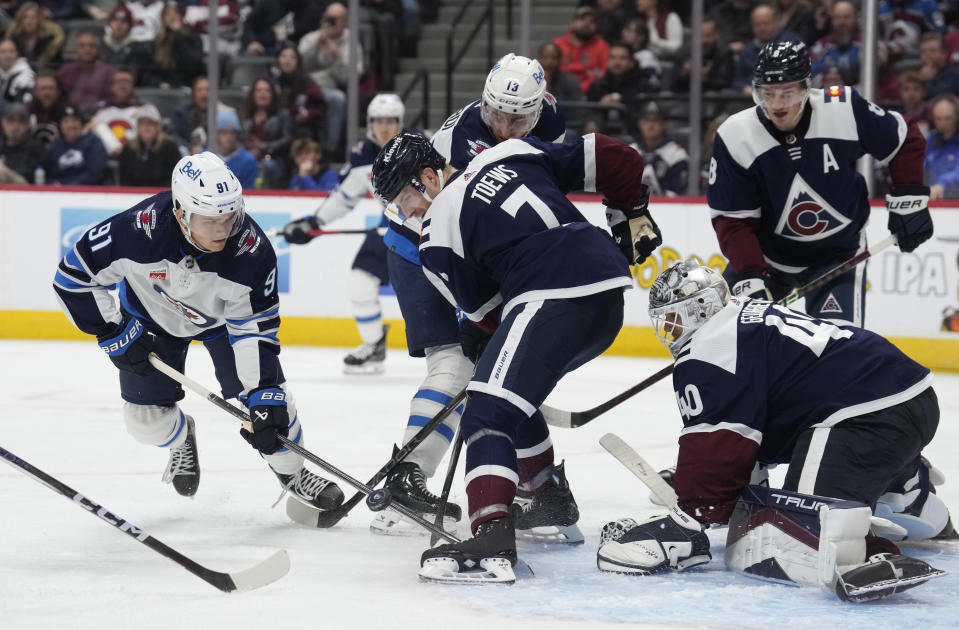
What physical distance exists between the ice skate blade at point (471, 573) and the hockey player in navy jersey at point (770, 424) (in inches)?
10.0

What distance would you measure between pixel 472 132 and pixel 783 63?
87cm

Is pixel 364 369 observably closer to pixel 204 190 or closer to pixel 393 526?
pixel 393 526

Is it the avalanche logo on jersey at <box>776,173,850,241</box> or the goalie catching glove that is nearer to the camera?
the goalie catching glove

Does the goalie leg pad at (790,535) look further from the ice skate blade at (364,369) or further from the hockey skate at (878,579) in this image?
the ice skate blade at (364,369)

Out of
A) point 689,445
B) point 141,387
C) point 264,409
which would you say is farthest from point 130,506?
point 689,445

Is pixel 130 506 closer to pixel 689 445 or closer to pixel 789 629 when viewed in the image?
pixel 689 445

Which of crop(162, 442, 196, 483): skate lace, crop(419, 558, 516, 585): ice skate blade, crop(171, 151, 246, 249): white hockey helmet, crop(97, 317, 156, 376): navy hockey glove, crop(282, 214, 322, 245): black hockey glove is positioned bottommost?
crop(162, 442, 196, 483): skate lace

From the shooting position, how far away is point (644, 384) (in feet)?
11.4

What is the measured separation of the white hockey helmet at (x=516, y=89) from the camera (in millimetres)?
3426

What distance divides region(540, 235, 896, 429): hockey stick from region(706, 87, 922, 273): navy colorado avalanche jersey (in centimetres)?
8

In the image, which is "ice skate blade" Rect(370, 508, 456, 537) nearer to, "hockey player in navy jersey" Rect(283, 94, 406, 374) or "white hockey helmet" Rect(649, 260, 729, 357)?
"white hockey helmet" Rect(649, 260, 729, 357)

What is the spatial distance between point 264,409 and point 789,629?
1404mm

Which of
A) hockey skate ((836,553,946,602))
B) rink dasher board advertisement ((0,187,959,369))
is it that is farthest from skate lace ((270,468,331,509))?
rink dasher board advertisement ((0,187,959,369))

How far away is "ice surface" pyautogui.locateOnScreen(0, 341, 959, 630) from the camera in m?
2.46
